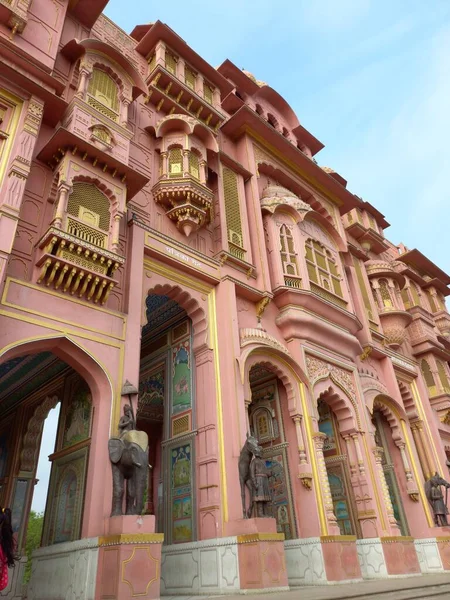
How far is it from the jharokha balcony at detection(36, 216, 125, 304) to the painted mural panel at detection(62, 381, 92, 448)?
220 centimetres

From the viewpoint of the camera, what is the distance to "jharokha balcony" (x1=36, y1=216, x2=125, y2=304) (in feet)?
26.7

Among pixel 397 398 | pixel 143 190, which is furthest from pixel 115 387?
pixel 397 398

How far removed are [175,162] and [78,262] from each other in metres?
5.27

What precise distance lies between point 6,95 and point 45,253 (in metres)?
3.69

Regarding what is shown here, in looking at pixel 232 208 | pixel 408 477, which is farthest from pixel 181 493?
pixel 408 477

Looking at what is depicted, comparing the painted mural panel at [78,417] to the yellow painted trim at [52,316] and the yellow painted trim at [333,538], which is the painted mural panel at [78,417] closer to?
the yellow painted trim at [52,316]

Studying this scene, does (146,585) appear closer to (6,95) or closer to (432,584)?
(432,584)

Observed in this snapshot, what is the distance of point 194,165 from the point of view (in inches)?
499

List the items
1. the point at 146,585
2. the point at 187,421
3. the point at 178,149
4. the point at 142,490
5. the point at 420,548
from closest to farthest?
the point at 146,585
the point at 142,490
the point at 187,421
the point at 178,149
the point at 420,548

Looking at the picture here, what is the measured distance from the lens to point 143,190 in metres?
11.7

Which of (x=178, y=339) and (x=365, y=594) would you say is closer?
(x=365, y=594)

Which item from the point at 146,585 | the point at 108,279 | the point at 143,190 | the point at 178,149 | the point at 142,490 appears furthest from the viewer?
the point at 178,149

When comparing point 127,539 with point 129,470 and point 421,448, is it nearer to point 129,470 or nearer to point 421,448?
point 129,470

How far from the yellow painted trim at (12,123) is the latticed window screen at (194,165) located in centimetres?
449
